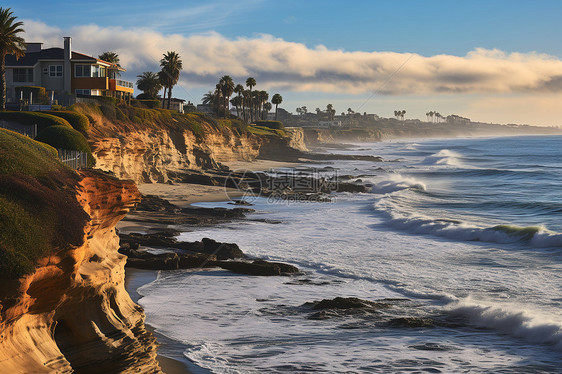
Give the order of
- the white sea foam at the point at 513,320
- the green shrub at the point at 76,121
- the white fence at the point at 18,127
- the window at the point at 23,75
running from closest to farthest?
the white sea foam at the point at 513,320 < the white fence at the point at 18,127 < the green shrub at the point at 76,121 < the window at the point at 23,75

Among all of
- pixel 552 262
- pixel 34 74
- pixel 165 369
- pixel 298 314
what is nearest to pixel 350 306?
pixel 298 314

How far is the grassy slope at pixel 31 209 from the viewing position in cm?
993

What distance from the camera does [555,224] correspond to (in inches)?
1500

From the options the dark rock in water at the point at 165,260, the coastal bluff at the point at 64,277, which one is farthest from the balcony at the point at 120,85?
the coastal bluff at the point at 64,277

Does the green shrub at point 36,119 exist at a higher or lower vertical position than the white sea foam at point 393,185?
higher

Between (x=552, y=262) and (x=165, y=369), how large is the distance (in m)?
20.3

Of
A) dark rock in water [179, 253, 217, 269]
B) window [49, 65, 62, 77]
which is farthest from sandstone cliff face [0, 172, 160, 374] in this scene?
window [49, 65, 62, 77]

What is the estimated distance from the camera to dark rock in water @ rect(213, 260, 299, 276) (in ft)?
75.6

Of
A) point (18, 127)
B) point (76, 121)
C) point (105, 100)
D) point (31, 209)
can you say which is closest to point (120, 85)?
point (105, 100)

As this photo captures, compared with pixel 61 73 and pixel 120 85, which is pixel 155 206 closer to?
pixel 61 73

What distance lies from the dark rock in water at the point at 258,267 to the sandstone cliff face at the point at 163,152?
60.8ft

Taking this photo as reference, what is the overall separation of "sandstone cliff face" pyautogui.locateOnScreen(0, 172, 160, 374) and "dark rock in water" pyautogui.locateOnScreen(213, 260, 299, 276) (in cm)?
839

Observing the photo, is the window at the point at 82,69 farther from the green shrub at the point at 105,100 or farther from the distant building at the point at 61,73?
the green shrub at the point at 105,100

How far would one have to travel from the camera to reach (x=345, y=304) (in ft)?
61.2
